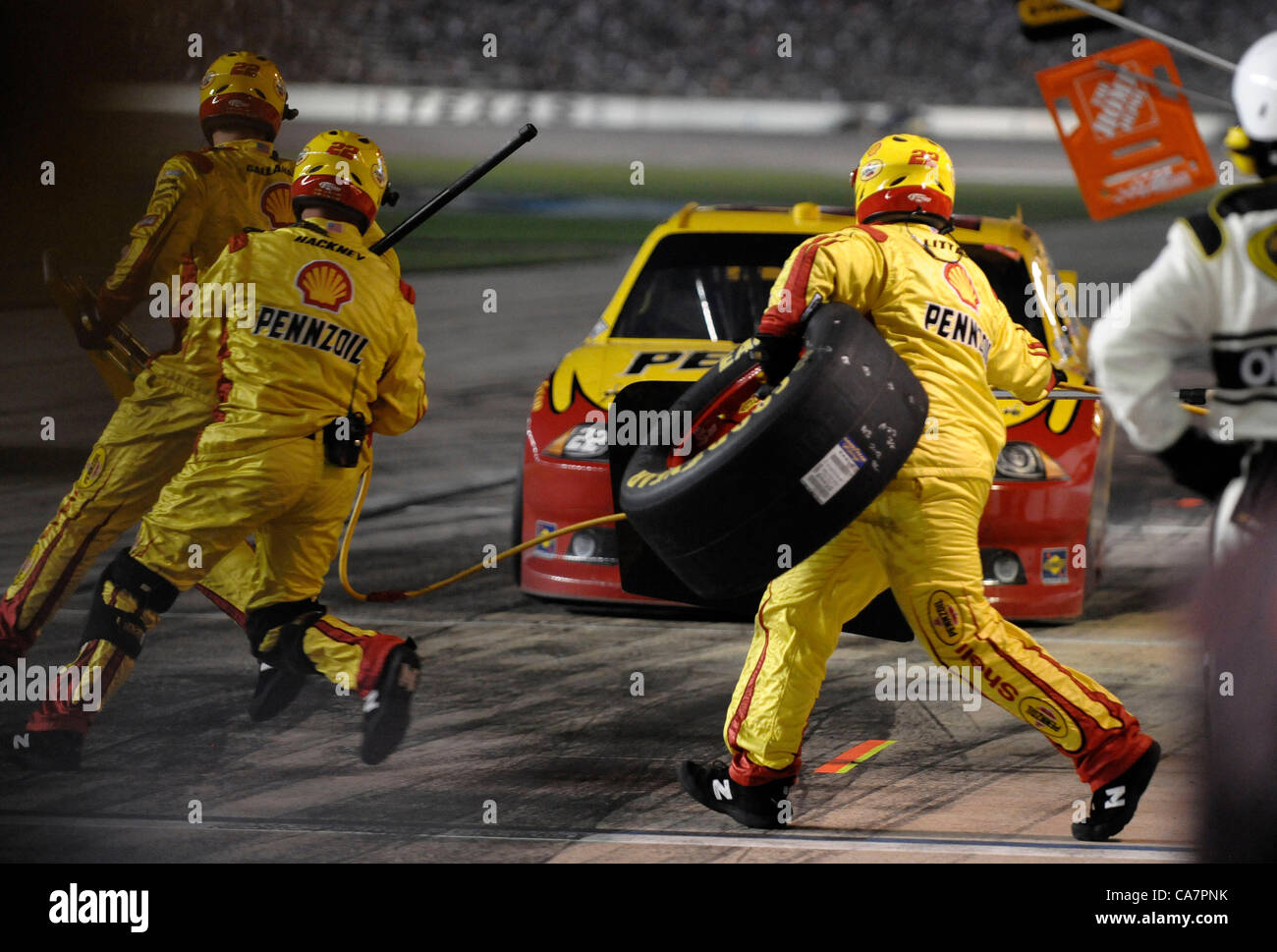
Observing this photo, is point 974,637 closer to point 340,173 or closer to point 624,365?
point 340,173

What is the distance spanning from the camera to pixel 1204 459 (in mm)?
3680

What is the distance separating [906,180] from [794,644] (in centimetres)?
129

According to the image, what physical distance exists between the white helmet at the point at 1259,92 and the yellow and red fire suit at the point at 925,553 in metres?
1.01

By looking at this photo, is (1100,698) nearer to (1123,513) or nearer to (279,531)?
(279,531)

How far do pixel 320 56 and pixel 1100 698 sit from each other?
68.0 ft

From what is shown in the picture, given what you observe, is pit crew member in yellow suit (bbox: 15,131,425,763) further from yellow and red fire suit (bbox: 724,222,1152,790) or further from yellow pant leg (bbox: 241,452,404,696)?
yellow and red fire suit (bbox: 724,222,1152,790)

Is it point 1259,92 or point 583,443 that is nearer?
point 1259,92

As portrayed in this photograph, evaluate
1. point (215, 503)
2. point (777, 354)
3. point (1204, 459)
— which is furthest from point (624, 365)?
point (1204, 459)

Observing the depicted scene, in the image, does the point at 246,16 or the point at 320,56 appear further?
the point at 320,56

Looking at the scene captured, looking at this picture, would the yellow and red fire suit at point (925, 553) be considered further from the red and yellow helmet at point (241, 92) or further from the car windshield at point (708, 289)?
the car windshield at point (708, 289)

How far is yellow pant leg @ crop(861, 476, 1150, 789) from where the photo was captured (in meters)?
4.25

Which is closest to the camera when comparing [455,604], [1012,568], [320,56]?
[1012,568]

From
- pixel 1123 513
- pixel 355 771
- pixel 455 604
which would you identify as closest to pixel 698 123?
pixel 1123 513

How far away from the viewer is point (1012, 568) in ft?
19.2
